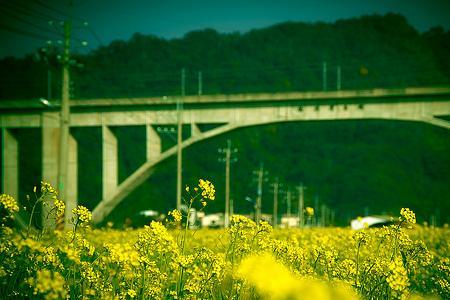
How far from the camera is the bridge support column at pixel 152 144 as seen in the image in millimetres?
29500

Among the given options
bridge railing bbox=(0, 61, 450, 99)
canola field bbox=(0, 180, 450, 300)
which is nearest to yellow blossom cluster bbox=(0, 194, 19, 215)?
canola field bbox=(0, 180, 450, 300)

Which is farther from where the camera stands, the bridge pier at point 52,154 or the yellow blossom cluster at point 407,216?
the bridge pier at point 52,154

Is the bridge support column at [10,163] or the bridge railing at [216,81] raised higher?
the bridge railing at [216,81]

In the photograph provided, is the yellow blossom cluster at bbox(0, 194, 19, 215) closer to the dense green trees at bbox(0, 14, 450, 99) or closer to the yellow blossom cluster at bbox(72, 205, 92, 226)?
the yellow blossom cluster at bbox(72, 205, 92, 226)

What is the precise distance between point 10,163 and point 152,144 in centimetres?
942

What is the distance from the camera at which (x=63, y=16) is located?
20828 mm

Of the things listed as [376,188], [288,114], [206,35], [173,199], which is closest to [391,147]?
[376,188]

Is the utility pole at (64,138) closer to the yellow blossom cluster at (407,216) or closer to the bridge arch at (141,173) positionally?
the bridge arch at (141,173)

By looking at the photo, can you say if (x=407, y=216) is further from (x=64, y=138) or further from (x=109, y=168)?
(x=109, y=168)

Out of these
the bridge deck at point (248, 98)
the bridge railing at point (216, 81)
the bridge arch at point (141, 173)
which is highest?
the bridge railing at point (216, 81)

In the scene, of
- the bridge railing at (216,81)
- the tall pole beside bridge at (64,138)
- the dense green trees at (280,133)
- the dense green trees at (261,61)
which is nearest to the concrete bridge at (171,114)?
the dense green trees at (261,61)

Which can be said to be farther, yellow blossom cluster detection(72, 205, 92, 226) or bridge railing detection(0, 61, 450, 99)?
bridge railing detection(0, 61, 450, 99)

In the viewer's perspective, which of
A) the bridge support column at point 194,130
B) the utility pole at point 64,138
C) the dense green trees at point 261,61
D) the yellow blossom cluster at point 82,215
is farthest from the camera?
the dense green trees at point 261,61

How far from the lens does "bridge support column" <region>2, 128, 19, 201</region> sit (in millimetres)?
33562
